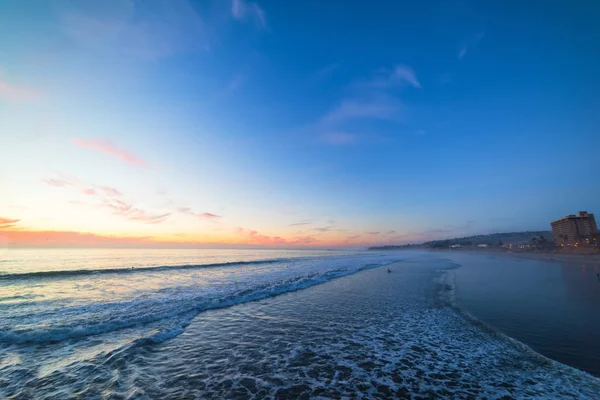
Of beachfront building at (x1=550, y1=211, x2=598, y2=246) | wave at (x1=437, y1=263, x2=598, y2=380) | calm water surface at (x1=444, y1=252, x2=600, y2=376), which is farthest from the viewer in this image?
beachfront building at (x1=550, y1=211, x2=598, y2=246)

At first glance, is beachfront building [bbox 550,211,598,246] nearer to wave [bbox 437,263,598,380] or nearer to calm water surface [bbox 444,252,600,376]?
calm water surface [bbox 444,252,600,376]

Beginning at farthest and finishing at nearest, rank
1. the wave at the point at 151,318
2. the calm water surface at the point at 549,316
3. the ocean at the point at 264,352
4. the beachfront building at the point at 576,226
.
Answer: the beachfront building at the point at 576,226, the wave at the point at 151,318, the calm water surface at the point at 549,316, the ocean at the point at 264,352

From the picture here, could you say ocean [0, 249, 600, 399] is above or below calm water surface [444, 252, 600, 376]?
above

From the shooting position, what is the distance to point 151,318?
12.1 metres

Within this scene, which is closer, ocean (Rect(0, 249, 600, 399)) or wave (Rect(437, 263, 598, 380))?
ocean (Rect(0, 249, 600, 399))

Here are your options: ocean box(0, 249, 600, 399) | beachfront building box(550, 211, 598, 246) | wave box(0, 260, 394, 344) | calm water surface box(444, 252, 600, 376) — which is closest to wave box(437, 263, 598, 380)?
ocean box(0, 249, 600, 399)

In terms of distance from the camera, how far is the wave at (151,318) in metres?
9.75

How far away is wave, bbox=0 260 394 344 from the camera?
975cm

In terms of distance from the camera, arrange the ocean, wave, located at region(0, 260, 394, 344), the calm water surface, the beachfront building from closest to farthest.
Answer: the ocean < the calm water surface < wave, located at region(0, 260, 394, 344) < the beachfront building

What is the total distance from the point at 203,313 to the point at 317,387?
9452 mm

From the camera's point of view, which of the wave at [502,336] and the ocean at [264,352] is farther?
the wave at [502,336]

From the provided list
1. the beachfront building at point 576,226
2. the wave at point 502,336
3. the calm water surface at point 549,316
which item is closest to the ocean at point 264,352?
the wave at point 502,336

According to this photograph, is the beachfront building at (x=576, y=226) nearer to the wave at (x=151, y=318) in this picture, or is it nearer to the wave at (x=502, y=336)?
the wave at (x=502, y=336)

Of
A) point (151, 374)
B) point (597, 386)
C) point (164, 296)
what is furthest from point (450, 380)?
point (164, 296)
